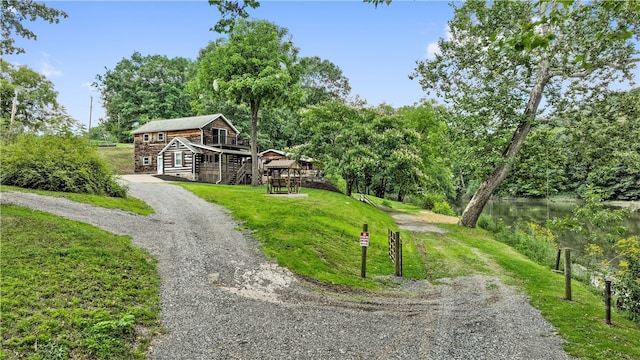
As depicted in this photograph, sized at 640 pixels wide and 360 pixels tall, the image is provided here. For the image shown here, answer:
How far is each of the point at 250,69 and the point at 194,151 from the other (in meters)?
11.8

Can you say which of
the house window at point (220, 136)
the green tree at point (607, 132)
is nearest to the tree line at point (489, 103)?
the green tree at point (607, 132)

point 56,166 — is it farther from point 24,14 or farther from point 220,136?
point 220,136

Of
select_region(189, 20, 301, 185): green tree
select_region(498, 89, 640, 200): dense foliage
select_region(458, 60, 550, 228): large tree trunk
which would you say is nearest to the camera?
select_region(498, 89, 640, 200): dense foliage

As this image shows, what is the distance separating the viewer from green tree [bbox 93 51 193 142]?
5831cm

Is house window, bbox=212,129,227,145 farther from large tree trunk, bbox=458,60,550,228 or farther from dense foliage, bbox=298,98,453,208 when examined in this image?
large tree trunk, bbox=458,60,550,228

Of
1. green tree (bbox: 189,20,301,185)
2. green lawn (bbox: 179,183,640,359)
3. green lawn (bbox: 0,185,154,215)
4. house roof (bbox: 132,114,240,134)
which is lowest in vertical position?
green lawn (bbox: 179,183,640,359)

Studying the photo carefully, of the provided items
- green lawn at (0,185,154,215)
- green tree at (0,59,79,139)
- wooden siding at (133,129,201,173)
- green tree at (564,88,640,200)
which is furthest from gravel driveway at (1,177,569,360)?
wooden siding at (133,129,201,173)

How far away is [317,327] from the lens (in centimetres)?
699

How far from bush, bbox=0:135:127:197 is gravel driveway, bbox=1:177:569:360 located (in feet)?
8.59

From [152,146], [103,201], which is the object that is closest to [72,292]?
[103,201]

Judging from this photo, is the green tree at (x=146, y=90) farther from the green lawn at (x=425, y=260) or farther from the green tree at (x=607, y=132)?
the green tree at (x=607, y=132)

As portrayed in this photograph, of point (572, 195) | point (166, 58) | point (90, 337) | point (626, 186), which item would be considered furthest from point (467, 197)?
point (90, 337)

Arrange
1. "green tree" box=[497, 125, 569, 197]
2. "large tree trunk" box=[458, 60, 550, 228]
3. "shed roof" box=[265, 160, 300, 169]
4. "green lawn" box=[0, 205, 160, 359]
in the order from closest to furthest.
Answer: "green lawn" box=[0, 205, 160, 359]
"large tree trunk" box=[458, 60, 550, 228]
"green tree" box=[497, 125, 569, 197]
"shed roof" box=[265, 160, 300, 169]

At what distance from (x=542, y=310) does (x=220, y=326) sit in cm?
761
